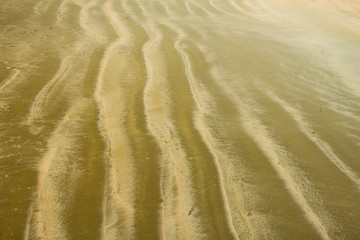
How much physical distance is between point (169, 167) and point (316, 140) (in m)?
0.97

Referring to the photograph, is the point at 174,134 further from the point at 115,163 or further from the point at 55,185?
the point at 55,185

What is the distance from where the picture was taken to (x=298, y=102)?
288 cm

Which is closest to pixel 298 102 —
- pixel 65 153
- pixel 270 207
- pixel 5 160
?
pixel 270 207

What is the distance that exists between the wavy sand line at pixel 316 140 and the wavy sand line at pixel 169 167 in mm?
824

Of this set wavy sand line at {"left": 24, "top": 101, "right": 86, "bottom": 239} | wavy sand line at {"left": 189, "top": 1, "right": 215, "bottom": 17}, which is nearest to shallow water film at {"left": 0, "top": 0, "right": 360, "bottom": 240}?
wavy sand line at {"left": 24, "top": 101, "right": 86, "bottom": 239}

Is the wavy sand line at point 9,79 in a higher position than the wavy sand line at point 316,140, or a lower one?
higher

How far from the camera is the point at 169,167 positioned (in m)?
1.99

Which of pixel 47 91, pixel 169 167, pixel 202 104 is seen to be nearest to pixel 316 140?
pixel 202 104

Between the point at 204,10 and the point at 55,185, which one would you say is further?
the point at 204,10

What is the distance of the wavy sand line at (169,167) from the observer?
5.28 feet

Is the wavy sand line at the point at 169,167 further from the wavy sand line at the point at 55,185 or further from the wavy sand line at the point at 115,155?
the wavy sand line at the point at 55,185

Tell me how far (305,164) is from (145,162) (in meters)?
0.87

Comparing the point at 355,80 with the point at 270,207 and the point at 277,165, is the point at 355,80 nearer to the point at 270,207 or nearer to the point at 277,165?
the point at 277,165

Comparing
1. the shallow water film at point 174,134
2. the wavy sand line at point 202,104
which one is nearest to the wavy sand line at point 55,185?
the shallow water film at point 174,134
